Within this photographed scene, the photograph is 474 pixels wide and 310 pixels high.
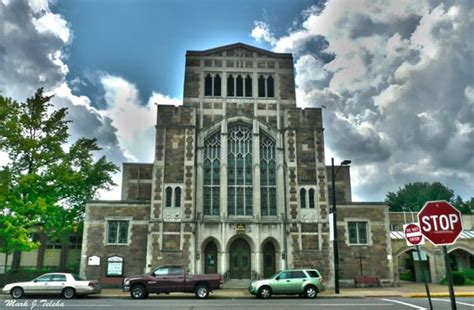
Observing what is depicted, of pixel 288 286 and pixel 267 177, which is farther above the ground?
pixel 267 177

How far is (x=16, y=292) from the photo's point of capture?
64.1ft

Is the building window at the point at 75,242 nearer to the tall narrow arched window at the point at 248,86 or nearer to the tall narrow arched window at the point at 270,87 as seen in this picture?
the tall narrow arched window at the point at 248,86

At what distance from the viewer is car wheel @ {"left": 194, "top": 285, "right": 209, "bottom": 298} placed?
19.9 meters

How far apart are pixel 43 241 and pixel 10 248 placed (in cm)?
1503

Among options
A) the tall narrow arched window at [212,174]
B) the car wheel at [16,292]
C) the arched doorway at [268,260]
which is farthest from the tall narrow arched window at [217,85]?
the car wheel at [16,292]

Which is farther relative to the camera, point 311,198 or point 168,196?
point 311,198

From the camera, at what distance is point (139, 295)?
1962 cm

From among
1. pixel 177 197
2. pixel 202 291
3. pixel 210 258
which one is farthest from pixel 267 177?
pixel 202 291

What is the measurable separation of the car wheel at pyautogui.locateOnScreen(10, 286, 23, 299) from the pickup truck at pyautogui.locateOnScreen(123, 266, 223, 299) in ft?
16.8

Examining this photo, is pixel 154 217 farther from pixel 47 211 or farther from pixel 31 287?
pixel 31 287

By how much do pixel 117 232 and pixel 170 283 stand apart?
9.96m

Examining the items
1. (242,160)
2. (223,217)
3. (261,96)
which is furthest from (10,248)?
(261,96)

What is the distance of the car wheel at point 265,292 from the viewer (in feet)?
65.6

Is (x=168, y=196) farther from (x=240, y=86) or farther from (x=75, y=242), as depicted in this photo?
(x=75, y=242)
